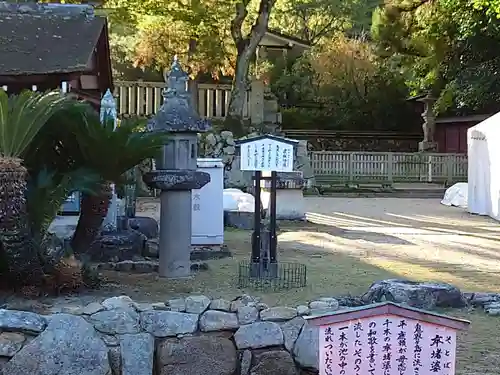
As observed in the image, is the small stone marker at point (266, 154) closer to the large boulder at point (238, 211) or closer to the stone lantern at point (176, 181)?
the stone lantern at point (176, 181)

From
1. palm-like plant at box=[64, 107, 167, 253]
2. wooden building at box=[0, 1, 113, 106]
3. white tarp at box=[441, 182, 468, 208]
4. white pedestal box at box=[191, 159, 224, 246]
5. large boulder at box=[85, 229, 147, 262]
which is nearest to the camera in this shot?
palm-like plant at box=[64, 107, 167, 253]

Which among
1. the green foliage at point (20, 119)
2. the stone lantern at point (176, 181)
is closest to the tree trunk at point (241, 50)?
the stone lantern at point (176, 181)

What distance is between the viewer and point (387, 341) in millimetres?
3740

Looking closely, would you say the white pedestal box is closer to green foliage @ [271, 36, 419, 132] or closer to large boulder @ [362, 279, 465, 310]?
large boulder @ [362, 279, 465, 310]

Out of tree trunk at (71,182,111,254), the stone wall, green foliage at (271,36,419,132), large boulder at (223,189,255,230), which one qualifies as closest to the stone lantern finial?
green foliage at (271,36,419,132)

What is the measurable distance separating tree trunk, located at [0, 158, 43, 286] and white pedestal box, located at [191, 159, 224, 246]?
4009mm

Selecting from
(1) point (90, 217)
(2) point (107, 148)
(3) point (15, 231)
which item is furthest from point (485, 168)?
(3) point (15, 231)

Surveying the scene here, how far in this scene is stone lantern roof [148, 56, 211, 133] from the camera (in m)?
8.79

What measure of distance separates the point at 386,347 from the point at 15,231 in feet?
13.5

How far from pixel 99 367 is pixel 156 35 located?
63.9 feet

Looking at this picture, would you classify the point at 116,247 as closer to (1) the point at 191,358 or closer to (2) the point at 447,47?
(1) the point at 191,358

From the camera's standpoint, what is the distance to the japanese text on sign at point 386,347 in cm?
373

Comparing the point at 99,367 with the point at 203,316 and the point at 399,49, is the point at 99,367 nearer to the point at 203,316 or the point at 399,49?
the point at 203,316

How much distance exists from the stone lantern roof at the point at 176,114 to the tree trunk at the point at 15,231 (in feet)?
7.95
